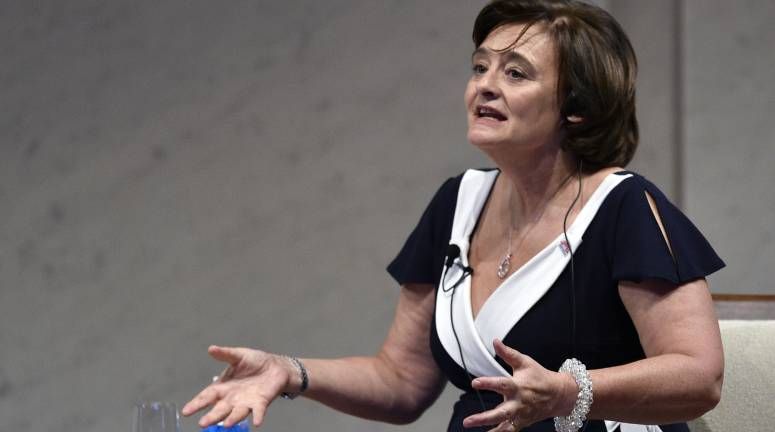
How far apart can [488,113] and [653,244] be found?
1.27 feet

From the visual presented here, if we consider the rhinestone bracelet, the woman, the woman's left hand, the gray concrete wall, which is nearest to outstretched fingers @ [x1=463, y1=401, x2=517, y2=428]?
the woman's left hand

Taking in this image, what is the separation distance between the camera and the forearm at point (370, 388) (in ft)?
6.75

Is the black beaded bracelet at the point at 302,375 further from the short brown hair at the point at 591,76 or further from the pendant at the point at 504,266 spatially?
the short brown hair at the point at 591,76

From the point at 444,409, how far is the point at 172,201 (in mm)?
942

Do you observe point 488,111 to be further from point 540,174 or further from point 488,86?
point 540,174

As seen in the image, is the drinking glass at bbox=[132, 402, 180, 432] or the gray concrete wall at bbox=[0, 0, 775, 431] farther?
the gray concrete wall at bbox=[0, 0, 775, 431]

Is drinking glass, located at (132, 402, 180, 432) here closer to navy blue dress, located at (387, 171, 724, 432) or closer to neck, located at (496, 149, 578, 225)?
navy blue dress, located at (387, 171, 724, 432)

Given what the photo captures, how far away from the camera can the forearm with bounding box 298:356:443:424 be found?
6.75 ft

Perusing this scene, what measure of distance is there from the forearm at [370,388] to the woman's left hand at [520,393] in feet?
1.91

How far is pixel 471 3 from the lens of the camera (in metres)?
3.05

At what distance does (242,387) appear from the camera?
1.75 m

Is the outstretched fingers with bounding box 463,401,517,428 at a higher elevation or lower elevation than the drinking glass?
lower

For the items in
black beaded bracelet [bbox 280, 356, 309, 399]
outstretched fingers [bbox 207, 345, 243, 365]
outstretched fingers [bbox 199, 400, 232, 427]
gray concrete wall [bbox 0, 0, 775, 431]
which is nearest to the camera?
outstretched fingers [bbox 199, 400, 232, 427]

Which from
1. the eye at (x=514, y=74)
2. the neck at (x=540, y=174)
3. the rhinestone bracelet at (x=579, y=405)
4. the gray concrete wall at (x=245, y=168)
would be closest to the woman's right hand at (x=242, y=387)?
the rhinestone bracelet at (x=579, y=405)
